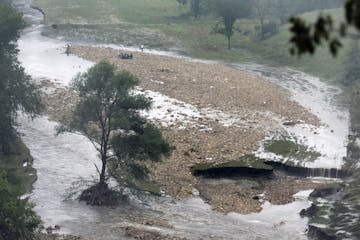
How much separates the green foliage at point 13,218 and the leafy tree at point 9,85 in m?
15.4

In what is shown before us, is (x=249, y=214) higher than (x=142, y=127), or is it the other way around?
(x=142, y=127)

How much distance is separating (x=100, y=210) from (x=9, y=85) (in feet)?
48.8

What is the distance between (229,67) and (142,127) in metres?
42.6

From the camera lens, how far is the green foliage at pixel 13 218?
30.3 m

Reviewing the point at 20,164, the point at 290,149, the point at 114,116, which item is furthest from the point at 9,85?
the point at 290,149

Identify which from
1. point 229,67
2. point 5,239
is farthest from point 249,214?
point 229,67

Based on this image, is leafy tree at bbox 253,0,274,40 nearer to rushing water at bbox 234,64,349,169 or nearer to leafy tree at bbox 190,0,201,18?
leafy tree at bbox 190,0,201,18

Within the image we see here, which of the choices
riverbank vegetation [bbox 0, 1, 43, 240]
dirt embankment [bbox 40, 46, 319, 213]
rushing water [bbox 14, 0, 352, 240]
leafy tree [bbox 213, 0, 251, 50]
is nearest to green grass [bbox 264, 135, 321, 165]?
dirt embankment [bbox 40, 46, 319, 213]

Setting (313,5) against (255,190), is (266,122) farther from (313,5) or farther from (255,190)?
(313,5)

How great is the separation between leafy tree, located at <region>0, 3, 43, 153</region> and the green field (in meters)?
40.7

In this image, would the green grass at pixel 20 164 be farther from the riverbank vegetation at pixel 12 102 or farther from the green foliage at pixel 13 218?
the green foliage at pixel 13 218

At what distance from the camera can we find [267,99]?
65.9 m

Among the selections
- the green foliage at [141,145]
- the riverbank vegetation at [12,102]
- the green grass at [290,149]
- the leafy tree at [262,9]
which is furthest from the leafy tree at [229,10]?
the green foliage at [141,145]

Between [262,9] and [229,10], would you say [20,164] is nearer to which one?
[229,10]
